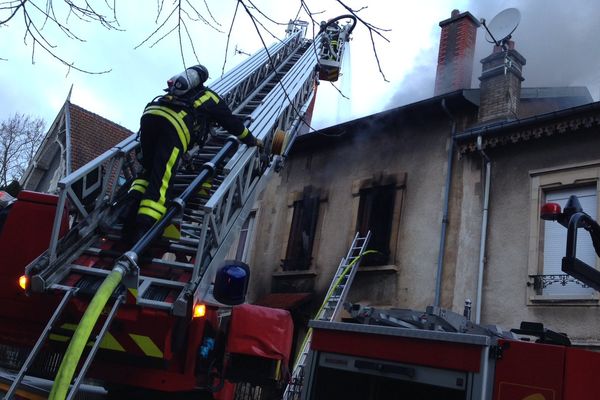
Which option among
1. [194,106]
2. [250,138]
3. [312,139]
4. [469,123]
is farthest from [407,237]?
[194,106]

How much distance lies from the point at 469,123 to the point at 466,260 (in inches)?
95.4

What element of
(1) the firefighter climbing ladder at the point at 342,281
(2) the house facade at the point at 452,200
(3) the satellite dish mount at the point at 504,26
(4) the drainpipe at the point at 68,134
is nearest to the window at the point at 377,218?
(2) the house facade at the point at 452,200

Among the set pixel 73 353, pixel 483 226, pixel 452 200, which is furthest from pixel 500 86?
pixel 73 353

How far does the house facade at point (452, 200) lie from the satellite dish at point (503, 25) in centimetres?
24

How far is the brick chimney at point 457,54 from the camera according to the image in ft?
38.3

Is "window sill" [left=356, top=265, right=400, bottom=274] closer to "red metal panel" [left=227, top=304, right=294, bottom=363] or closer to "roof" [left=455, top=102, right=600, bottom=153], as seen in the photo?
"roof" [left=455, top=102, right=600, bottom=153]

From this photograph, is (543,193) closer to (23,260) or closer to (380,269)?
(380,269)

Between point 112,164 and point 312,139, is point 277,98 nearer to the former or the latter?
point 112,164

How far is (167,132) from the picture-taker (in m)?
4.39

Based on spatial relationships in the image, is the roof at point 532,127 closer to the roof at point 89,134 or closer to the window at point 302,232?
the window at point 302,232

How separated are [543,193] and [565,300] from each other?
163cm

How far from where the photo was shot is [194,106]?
4691 mm

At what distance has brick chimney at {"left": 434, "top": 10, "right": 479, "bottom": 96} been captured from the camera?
460 inches

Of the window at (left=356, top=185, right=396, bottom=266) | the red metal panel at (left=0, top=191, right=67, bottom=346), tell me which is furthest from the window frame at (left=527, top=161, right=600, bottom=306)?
the red metal panel at (left=0, top=191, right=67, bottom=346)
